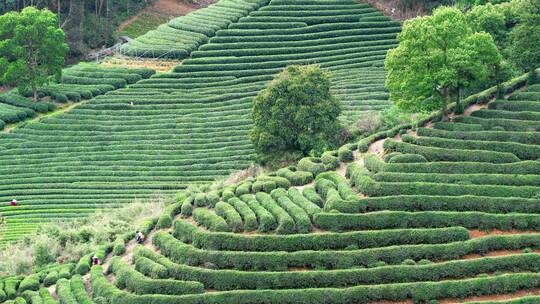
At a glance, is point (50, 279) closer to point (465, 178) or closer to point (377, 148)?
point (377, 148)

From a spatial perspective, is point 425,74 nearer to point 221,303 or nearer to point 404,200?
point 404,200

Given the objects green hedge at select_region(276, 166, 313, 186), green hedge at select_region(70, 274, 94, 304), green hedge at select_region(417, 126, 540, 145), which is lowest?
green hedge at select_region(70, 274, 94, 304)

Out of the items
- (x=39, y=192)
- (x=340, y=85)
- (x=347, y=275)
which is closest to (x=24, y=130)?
(x=39, y=192)

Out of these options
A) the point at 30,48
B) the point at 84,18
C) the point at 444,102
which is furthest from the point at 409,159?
the point at 84,18

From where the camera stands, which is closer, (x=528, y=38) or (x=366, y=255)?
(x=366, y=255)

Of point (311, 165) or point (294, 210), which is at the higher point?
point (311, 165)

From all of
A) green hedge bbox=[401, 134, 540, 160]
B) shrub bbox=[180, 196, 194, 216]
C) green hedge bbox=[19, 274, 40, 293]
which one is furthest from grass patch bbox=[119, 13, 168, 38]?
green hedge bbox=[401, 134, 540, 160]

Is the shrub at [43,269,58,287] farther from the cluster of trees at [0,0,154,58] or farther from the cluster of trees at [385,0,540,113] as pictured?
the cluster of trees at [0,0,154,58]
